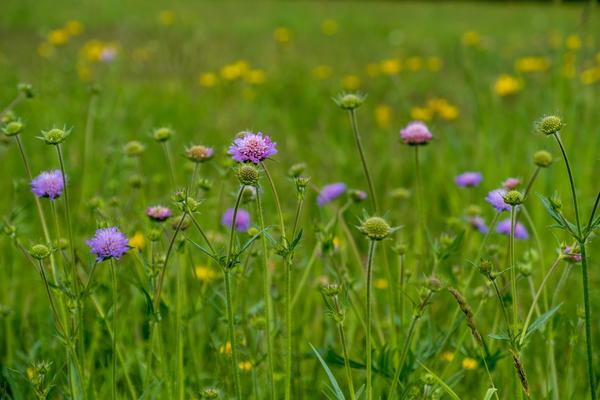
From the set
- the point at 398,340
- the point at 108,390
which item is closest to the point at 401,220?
the point at 398,340

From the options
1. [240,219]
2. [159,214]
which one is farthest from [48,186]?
[240,219]

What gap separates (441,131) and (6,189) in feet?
6.58

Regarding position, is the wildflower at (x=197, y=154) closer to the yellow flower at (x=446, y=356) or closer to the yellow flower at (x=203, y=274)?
the yellow flower at (x=203, y=274)

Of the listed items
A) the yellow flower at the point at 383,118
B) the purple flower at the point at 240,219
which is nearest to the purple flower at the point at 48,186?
the purple flower at the point at 240,219

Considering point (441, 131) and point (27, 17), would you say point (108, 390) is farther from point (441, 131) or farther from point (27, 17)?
point (27, 17)

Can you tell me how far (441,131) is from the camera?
11.1 feet

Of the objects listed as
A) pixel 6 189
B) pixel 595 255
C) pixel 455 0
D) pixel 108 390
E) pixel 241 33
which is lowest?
pixel 108 390

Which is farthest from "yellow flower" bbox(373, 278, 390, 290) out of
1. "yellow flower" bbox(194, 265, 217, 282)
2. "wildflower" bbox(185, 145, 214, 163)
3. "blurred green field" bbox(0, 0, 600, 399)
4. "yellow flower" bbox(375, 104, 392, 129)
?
"yellow flower" bbox(375, 104, 392, 129)

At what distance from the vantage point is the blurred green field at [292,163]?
1331mm

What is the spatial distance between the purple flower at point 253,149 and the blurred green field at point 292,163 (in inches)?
9.7

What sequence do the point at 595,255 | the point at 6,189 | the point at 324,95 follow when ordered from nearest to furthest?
the point at 595,255, the point at 6,189, the point at 324,95

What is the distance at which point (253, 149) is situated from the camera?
1017 mm

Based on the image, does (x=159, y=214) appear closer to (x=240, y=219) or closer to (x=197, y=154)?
(x=197, y=154)

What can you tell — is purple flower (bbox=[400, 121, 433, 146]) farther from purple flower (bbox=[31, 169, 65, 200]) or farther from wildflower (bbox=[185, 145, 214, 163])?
purple flower (bbox=[31, 169, 65, 200])
